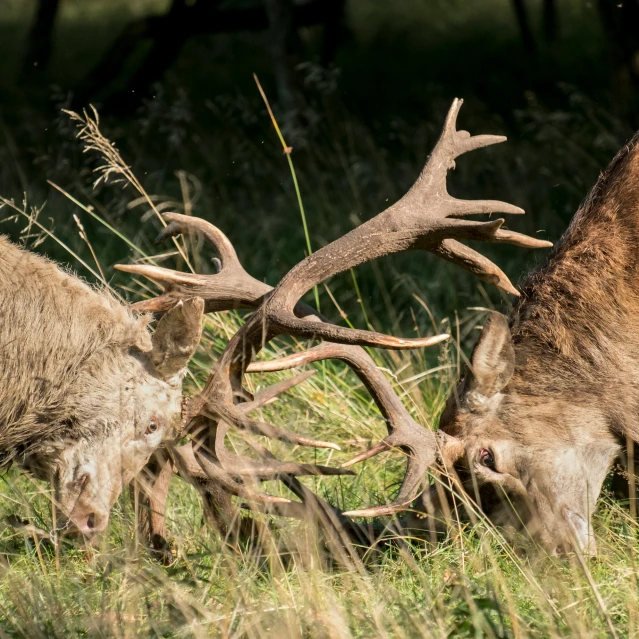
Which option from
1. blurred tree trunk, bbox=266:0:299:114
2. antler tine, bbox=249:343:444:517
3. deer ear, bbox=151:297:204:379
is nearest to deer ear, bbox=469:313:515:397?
antler tine, bbox=249:343:444:517

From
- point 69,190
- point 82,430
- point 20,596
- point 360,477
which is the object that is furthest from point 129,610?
point 69,190

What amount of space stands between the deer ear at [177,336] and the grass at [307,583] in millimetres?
550

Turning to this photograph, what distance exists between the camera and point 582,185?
7.86 meters

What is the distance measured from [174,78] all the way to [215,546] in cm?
980

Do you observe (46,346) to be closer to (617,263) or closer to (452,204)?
(452,204)

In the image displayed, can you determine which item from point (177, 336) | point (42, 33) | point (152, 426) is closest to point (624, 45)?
point (177, 336)

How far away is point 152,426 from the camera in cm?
398

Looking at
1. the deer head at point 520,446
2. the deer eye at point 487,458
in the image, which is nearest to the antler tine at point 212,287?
the deer head at point 520,446

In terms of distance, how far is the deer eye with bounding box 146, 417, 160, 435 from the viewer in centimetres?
397

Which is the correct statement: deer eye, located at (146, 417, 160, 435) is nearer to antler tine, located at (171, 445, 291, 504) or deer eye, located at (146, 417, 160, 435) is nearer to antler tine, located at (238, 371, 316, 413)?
antler tine, located at (171, 445, 291, 504)

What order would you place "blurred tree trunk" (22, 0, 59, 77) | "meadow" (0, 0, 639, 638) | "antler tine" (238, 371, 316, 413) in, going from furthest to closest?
"blurred tree trunk" (22, 0, 59, 77) < "antler tine" (238, 371, 316, 413) < "meadow" (0, 0, 639, 638)

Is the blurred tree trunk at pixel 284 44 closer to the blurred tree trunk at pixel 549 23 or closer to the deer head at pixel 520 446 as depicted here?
the deer head at pixel 520 446

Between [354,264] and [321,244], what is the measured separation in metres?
3.60

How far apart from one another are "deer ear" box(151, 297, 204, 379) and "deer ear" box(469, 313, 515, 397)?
108cm
